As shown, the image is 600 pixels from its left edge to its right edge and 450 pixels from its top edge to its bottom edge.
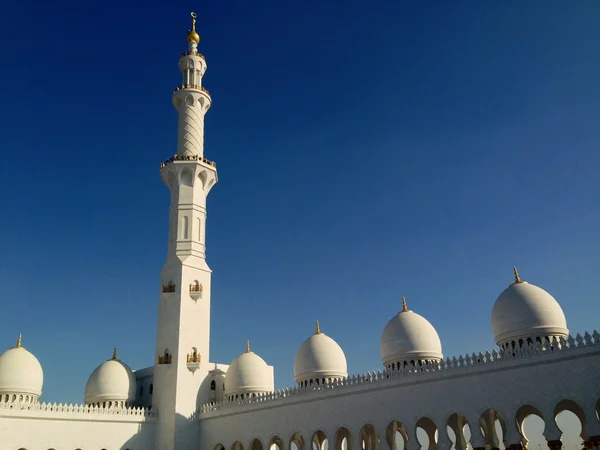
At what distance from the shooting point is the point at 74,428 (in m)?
28.5

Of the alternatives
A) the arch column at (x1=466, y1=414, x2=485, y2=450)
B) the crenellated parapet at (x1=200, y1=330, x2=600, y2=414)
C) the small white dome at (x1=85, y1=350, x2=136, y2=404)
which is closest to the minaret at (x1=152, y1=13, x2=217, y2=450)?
the small white dome at (x1=85, y1=350, x2=136, y2=404)

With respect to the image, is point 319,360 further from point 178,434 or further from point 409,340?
point 178,434

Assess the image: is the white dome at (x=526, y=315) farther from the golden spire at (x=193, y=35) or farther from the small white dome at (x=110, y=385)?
the golden spire at (x=193, y=35)

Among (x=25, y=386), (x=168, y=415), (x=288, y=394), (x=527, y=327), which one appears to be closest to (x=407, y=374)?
(x=527, y=327)

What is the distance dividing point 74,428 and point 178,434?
531 cm

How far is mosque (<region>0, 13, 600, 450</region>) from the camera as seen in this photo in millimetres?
20141

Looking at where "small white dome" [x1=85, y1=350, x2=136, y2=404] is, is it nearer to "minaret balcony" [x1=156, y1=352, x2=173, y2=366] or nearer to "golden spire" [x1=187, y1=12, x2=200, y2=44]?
"minaret balcony" [x1=156, y1=352, x2=173, y2=366]

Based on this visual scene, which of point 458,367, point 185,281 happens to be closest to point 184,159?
point 185,281

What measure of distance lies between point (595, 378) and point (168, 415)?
21370 mm

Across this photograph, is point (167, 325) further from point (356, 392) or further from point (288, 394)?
point (356, 392)

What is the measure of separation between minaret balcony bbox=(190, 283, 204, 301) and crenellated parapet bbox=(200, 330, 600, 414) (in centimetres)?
772

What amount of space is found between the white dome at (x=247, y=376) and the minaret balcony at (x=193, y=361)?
1.85 m

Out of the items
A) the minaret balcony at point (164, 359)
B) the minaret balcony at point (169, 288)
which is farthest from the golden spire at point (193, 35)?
the minaret balcony at point (164, 359)

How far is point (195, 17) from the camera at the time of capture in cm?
3928
